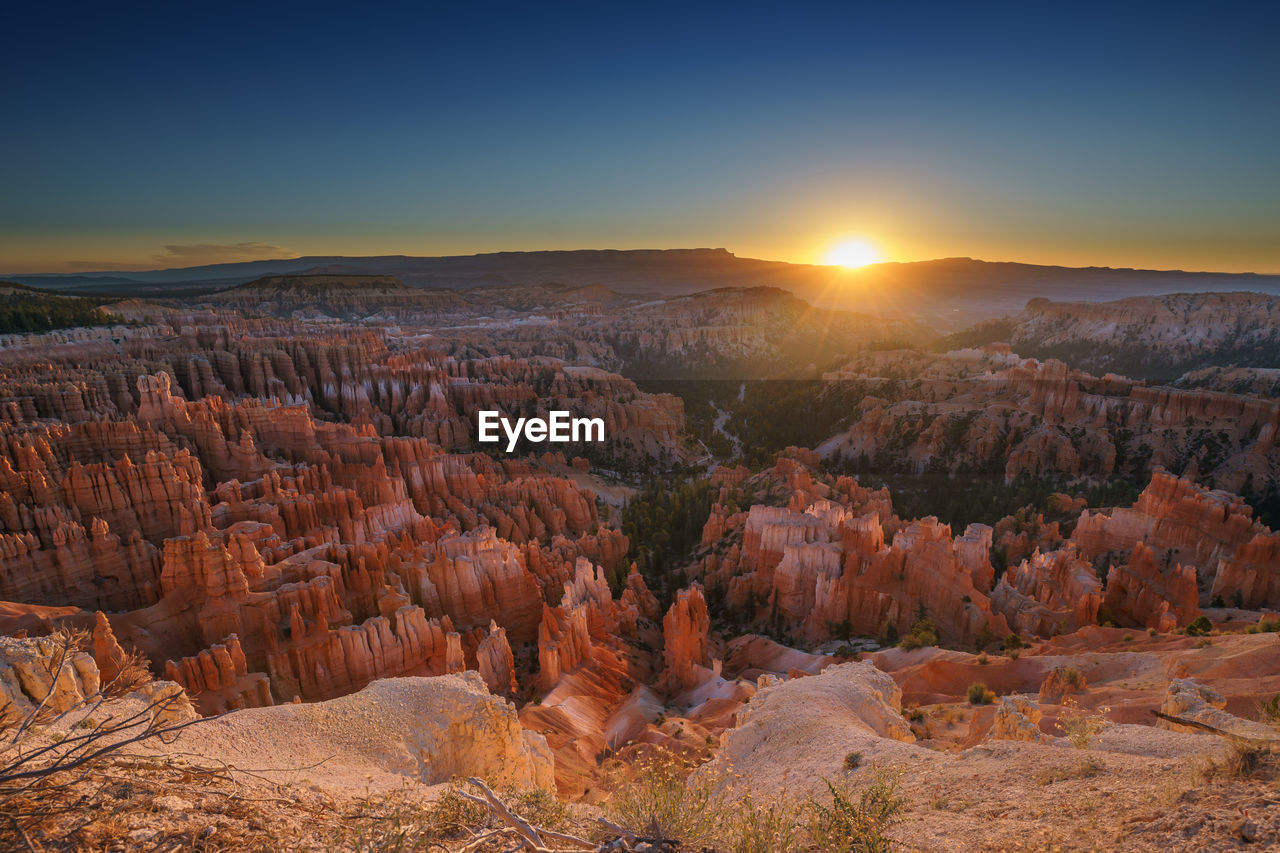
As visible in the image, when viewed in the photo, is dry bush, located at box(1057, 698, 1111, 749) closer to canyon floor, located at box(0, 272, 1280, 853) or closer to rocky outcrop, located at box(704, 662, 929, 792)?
canyon floor, located at box(0, 272, 1280, 853)

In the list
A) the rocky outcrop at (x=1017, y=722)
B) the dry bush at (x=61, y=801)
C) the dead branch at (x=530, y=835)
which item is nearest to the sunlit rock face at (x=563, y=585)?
the rocky outcrop at (x=1017, y=722)

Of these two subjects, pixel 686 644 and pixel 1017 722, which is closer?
pixel 1017 722

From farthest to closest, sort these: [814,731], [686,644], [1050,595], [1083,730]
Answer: [1050,595] < [686,644] < [814,731] < [1083,730]

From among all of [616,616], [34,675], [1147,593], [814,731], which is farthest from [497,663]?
[1147,593]

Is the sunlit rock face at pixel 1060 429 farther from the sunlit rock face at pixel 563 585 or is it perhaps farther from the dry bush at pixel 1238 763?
the dry bush at pixel 1238 763

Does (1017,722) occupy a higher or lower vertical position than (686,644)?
higher

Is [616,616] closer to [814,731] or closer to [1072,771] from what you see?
[814,731]

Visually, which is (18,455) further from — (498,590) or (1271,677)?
(1271,677)

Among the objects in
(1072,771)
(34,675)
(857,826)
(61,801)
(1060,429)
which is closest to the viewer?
(61,801)

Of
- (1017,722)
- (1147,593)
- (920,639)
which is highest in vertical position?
(1017,722)

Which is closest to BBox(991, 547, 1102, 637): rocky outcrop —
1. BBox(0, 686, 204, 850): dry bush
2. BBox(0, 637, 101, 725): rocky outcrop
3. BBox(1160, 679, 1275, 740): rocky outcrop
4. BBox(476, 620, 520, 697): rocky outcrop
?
BBox(1160, 679, 1275, 740): rocky outcrop

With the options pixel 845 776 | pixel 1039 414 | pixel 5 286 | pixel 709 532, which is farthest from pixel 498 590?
pixel 5 286
